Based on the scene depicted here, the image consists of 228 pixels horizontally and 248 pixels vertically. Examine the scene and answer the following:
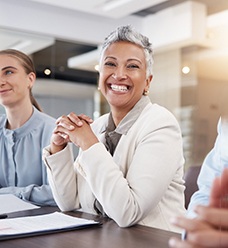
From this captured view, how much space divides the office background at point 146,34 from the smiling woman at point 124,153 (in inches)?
112

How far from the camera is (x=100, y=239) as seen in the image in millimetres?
880

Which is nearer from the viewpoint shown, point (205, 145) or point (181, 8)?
point (181, 8)

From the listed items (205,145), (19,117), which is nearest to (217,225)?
(19,117)

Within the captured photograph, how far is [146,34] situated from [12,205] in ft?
13.3

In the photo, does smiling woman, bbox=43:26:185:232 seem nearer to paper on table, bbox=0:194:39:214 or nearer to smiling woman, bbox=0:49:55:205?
paper on table, bbox=0:194:39:214

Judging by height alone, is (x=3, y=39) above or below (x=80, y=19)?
below

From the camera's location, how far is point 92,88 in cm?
641

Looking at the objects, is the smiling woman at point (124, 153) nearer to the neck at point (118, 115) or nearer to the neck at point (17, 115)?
the neck at point (118, 115)

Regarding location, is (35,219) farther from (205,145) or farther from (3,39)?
(205,145)

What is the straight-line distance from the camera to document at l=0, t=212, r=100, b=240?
3.00ft

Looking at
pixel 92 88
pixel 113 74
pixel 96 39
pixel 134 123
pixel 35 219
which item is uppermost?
pixel 96 39

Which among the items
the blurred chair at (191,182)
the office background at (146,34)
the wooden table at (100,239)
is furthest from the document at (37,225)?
the office background at (146,34)

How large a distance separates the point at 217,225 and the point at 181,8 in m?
4.45

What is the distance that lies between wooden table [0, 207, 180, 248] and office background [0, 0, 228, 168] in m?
3.38
